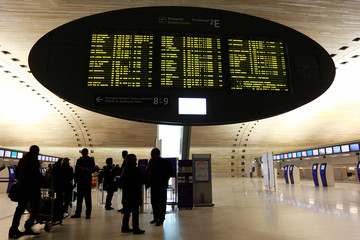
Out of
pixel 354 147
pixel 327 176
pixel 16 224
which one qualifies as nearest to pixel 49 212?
pixel 16 224

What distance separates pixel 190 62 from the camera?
167 inches

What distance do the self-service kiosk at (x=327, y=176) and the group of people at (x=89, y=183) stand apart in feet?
39.4

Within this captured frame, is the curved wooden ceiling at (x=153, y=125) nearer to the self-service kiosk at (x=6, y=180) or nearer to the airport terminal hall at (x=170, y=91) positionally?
the airport terminal hall at (x=170, y=91)

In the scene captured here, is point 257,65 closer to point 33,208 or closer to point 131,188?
point 131,188

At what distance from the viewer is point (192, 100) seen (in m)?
4.01

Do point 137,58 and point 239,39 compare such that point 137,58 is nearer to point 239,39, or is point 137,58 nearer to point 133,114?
point 133,114

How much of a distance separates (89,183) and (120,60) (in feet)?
11.6

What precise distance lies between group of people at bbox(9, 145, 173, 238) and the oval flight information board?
1622 millimetres

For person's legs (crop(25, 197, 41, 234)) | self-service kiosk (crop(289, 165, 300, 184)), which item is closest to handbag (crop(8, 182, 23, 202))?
person's legs (crop(25, 197, 41, 234))

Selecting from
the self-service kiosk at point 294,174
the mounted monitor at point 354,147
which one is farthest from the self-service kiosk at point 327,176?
the mounted monitor at point 354,147

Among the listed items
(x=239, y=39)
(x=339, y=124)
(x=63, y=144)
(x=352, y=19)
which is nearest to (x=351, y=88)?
(x=339, y=124)

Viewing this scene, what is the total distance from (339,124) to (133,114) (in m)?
26.1

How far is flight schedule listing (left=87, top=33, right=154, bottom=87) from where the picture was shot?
13.1 ft

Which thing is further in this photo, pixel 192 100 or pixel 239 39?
pixel 239 39
